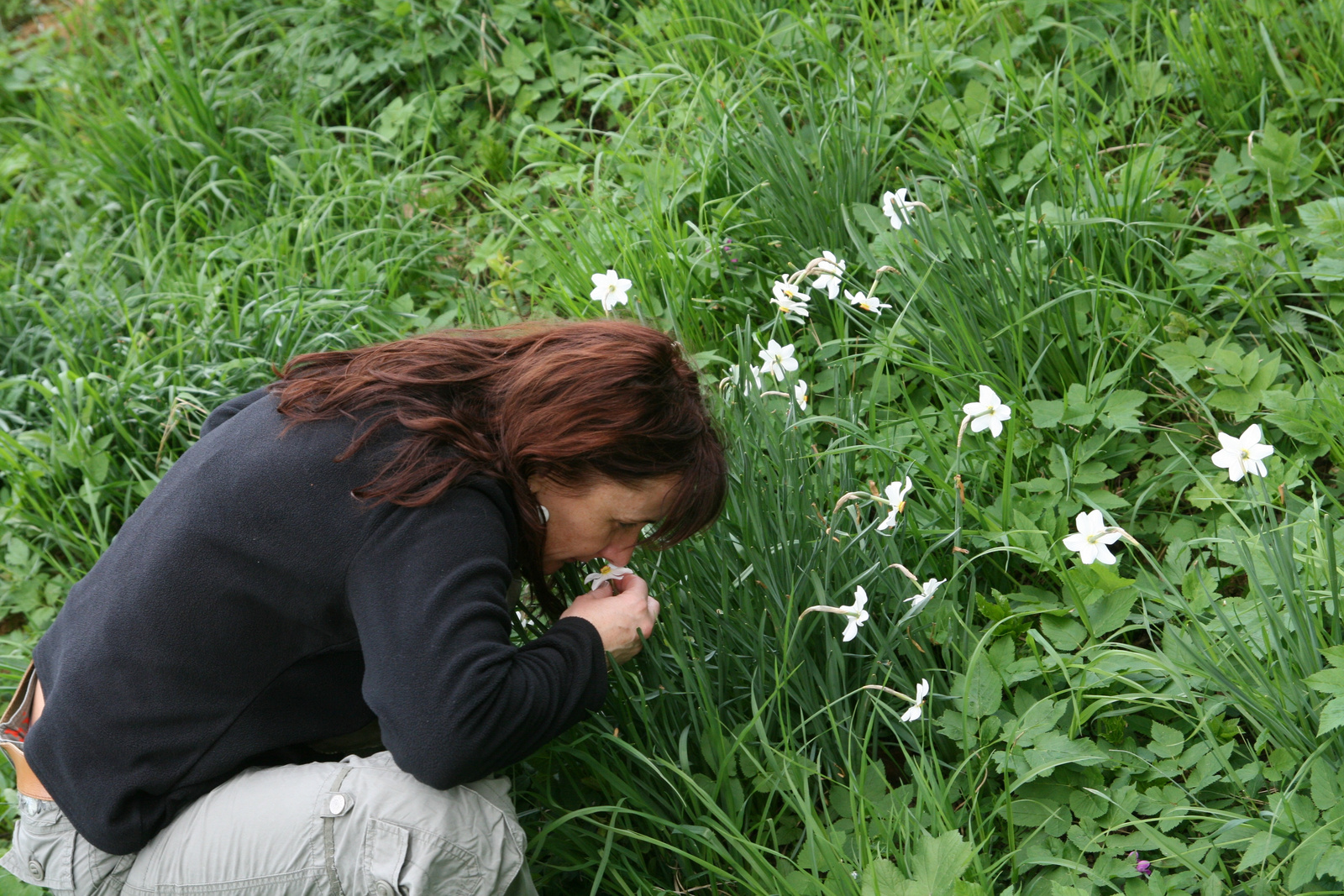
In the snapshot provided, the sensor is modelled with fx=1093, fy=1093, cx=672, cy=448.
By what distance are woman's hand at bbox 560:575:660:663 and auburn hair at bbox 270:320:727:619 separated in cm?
14

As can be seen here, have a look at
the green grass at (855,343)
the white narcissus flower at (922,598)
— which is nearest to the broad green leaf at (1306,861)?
the green grass at (855,343)

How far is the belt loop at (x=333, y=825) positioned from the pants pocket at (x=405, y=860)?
0.04 metres

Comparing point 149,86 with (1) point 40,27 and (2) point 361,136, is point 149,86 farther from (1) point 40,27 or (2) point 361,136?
(1) point 40,27

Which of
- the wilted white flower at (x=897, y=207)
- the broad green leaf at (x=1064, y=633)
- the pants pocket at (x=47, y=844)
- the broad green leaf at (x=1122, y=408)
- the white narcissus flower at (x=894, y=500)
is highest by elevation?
the wilted white flower at (x=897, y=207)

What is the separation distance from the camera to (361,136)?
398 cm

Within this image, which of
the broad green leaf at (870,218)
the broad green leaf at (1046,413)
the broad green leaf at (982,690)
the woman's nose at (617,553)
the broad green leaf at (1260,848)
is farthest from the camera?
the broad green leaf at (870,218)

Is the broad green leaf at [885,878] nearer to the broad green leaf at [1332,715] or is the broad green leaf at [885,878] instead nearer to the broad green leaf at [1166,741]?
the broad green leaf at [1166,741]

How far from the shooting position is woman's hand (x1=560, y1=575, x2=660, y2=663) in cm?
172

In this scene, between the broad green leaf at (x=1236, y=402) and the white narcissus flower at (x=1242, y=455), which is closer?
the white narcissus flower at (x=1242, y=455)

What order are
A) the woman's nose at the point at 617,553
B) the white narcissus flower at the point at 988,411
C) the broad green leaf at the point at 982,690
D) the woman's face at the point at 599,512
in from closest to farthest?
A: the woman's face at the point at 599,512 < the woman's nose at the point at 617,553 < the broad green leaf at the point at 982,690 < the white narcissus flower at the point at 988,411

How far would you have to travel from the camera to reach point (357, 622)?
1461 mm

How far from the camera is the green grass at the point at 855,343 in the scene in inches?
68.4

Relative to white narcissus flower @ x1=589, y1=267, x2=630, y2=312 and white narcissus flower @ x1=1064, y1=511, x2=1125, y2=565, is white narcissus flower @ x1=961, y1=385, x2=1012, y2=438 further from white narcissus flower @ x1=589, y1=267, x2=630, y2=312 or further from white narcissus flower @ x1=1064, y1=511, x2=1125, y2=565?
white narcissus flower @ x1=589, y1=267, x2=630, y2=312

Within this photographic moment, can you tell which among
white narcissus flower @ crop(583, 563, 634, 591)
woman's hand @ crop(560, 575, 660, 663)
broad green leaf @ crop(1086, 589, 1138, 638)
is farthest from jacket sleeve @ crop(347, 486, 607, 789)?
broad green leaf @ crop(1086, 589, 1138, 638)
